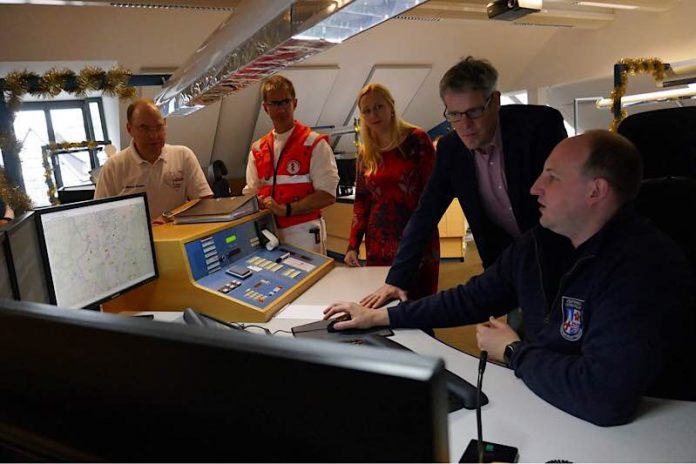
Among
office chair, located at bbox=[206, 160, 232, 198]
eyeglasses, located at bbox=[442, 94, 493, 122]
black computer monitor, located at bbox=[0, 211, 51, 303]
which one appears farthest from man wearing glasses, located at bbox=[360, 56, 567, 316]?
office chair, located at bbox=[206, 160, 232, 198]

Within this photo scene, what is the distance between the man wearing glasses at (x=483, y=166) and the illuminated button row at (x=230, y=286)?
44cm

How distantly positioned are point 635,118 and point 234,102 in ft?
17.1

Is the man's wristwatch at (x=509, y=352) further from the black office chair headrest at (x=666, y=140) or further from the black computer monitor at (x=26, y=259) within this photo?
the black computer monitor at (x=26, y=259)

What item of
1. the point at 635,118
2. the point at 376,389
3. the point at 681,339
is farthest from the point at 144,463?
the point at 635,118

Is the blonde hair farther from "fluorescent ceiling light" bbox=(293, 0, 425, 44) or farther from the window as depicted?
the window

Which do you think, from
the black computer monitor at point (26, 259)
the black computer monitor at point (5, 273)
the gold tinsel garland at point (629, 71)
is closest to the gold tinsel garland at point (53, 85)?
the black computer monitor at point (26, 259)

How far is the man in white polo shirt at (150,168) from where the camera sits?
2518 millimetres

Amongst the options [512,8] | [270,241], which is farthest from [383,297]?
[512,8]

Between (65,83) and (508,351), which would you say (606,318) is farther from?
(65,83)

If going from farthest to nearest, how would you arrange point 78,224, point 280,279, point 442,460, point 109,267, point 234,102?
1. point 234,102
2. point 280,279
3. point 109,267
4. point 78,224
5. point 442,460

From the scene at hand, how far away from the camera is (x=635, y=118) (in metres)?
1.52

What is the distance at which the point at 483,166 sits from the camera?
6.30 feet

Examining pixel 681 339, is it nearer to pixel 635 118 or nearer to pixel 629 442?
pixel 629 442

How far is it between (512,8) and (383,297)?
2.90 meters
